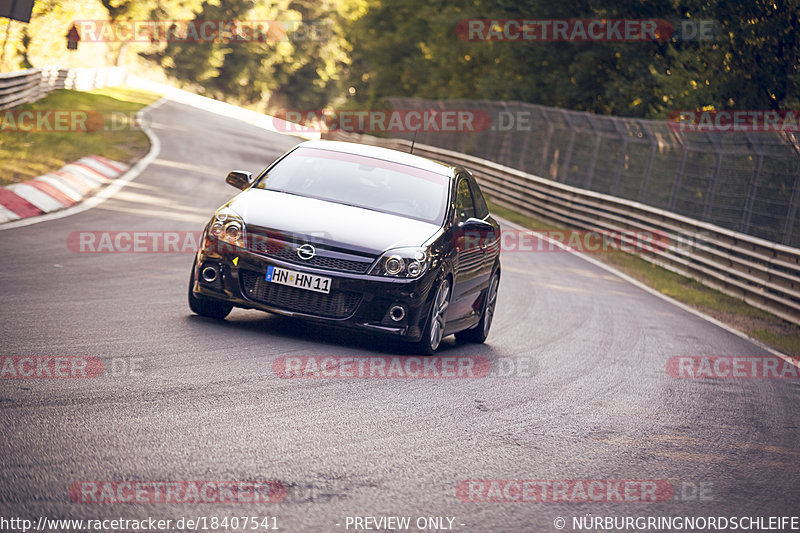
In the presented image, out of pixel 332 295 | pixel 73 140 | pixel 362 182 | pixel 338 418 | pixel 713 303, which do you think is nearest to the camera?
pixel 338 418

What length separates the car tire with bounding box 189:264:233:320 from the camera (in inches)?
345

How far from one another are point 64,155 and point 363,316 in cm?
1532

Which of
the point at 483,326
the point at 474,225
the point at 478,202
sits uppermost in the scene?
the point at 478,202

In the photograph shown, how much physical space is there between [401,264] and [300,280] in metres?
0.76

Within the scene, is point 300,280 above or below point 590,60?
below

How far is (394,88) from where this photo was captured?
209 ft

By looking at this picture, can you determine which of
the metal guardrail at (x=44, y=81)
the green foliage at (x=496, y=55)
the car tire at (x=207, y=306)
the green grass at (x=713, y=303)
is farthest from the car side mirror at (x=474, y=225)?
the green foliage at (x=496, y=55)

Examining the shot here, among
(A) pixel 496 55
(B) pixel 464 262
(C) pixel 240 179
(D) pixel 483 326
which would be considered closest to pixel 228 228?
(C) pixel 240 179

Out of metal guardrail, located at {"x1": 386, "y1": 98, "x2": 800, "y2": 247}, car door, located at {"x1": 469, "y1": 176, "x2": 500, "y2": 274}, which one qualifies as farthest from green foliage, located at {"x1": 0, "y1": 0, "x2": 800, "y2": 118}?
car door, located at {"x1": 469, "y1": 176, "x2": 500, "y2": 274}

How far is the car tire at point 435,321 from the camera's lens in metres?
8.66

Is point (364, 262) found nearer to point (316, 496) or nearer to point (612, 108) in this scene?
point (316, 496)

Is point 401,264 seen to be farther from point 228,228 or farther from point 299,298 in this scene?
point 228,228

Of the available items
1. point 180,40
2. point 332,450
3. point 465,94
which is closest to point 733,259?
point 332,450

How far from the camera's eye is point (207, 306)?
884cm
